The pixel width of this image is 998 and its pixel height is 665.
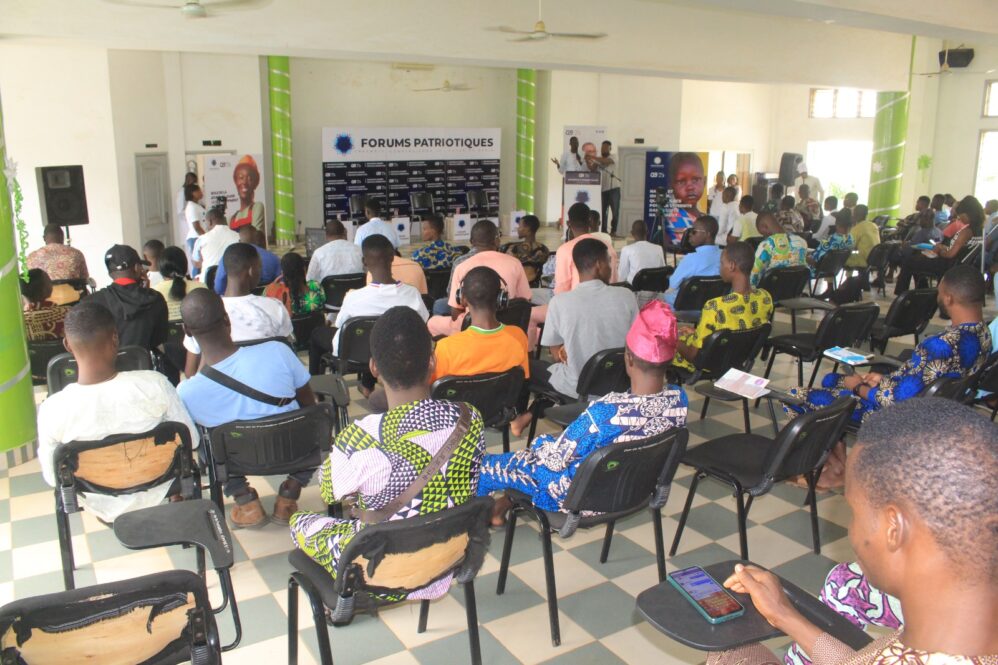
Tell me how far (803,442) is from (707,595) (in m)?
1.77

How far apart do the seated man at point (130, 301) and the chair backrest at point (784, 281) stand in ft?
15.7

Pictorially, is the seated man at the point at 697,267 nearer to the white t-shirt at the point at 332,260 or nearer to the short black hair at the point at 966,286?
the short black hair at the point at 966,286

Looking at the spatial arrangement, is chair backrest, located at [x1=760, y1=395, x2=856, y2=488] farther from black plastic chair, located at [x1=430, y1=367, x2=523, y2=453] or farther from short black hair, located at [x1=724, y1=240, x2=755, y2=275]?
short black hair, located at [x1=724, y1=240, x2=755, y2=275]

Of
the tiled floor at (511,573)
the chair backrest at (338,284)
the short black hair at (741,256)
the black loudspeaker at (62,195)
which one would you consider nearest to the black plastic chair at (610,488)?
the tiled floor at (511,573)

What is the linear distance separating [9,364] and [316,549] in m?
3.12

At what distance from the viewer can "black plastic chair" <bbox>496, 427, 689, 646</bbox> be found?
9.09 ft

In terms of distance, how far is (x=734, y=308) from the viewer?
16.3 ft

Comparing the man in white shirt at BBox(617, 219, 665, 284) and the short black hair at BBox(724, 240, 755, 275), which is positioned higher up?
the short black hair at BBox(724, 240, 755, 275)

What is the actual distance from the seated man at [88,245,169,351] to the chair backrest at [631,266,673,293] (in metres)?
3.92

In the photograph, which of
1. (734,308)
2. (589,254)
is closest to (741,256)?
(734,308)

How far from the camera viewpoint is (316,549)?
2.48 metres

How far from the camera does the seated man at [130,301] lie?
4.93 meters

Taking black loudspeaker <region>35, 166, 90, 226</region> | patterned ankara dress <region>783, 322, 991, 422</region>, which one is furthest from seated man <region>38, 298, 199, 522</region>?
black loudspeaker <region>35, 166, 90, 226</region>

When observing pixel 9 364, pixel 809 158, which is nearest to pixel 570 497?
pixel 9 364
